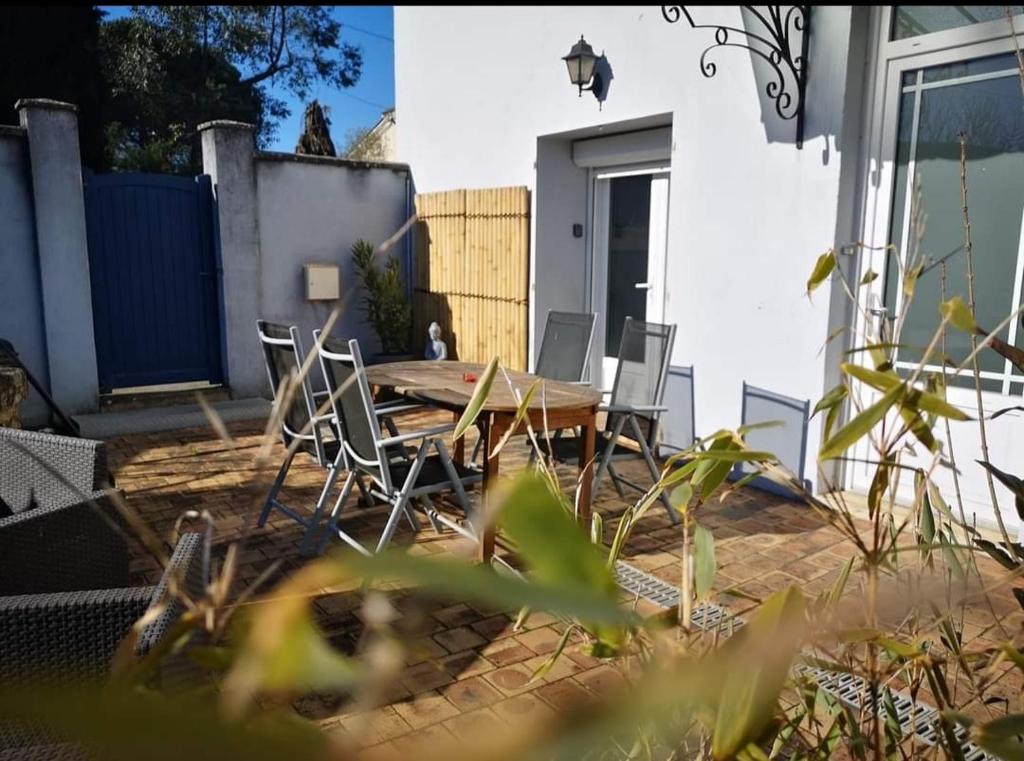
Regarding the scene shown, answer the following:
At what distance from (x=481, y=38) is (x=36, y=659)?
7095 mm

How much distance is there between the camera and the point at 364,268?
26.7 feet

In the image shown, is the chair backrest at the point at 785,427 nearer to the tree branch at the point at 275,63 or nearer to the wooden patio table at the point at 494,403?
the wooden patio table at the point at 494,403

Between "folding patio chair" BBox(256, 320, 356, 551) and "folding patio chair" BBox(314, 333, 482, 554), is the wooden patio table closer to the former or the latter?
"folding patio chair" BBox(314, 333, 482, 554)

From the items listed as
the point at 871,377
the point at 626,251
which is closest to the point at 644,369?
the point at 626,251

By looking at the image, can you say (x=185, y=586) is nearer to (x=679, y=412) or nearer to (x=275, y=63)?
(x=679, y=412)

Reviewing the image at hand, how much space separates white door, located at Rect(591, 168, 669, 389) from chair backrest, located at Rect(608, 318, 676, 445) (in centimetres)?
150

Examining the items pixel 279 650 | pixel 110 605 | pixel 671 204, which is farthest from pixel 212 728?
pixel 671 204

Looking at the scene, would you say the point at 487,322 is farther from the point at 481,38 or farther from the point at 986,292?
the point at 986,292

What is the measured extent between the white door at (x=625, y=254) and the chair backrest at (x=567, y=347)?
1.09m

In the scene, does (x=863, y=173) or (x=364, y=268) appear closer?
(x=863, y=173)

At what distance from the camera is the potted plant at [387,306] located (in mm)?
8413

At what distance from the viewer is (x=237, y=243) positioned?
7582 mm

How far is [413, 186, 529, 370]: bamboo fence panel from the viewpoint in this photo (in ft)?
23.7

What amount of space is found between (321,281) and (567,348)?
12.5 feet
